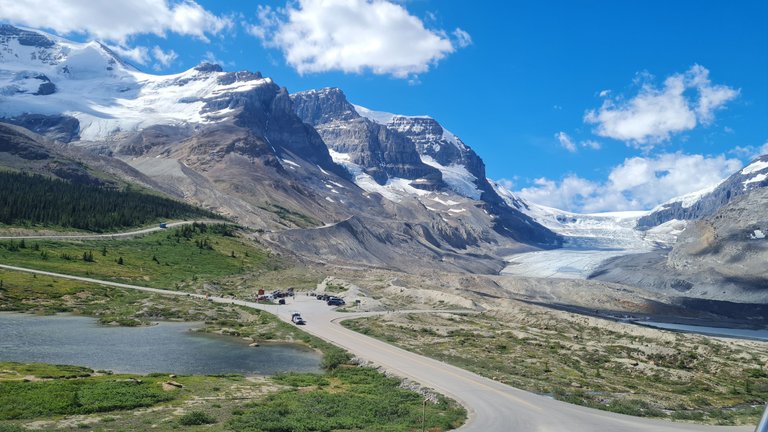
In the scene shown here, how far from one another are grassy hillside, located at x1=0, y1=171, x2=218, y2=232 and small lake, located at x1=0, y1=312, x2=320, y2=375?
7083 cm

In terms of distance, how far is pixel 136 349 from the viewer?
5356 cm

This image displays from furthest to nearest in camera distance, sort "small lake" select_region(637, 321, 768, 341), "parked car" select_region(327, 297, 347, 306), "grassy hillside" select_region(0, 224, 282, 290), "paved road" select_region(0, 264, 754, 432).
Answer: "small lake" select_region(637, 321, 768, 341) < "grassy hillside" select_region(0, 224, 282, 290) < "parked car" select_region(327, 297, 347, 306) < "paved road" select_region(0, 264, 754, 432)

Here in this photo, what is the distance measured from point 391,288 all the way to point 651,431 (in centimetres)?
9615

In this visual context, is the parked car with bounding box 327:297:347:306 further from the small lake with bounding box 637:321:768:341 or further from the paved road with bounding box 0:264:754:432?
the small lake with bounding box 637:321:768:341

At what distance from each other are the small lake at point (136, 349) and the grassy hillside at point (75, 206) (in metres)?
70.8

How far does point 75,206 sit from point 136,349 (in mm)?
102951

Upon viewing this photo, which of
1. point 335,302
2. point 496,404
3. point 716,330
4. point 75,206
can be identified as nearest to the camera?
point 496,404

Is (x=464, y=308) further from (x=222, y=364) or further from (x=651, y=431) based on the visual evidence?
(x=651, y=431)

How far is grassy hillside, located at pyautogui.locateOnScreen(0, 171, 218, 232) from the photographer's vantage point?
416 feet

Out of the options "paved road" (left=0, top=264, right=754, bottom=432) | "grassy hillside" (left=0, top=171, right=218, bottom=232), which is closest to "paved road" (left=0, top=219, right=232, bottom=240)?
"grassy hillside" (left=0, top=171, right=218, bottom=232)

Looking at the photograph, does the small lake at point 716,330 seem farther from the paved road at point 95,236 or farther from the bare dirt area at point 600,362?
the paved road at point 95,236

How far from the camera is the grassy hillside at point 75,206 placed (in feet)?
416

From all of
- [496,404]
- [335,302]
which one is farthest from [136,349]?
[335,302]

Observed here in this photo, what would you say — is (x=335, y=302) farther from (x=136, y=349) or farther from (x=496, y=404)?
(x=496, y=404)
